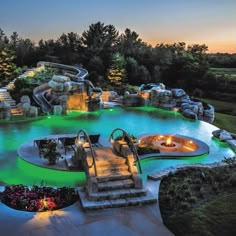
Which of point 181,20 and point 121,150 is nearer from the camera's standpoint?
point 121,150

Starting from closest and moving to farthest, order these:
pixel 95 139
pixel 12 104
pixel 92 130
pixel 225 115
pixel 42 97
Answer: pixel 95 139
pixel 92 130
pixel 12 104
pixel 42 97
pixel 225 115

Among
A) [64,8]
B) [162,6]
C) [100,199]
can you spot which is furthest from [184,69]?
[100,199]

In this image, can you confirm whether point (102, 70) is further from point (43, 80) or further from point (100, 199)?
point (100, 199)

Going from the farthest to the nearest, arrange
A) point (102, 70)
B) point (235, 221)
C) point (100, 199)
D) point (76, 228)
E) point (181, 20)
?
point (102, 70) → point (181, 20) → point (100, 199) → point (235, 221) → point (76, 228)

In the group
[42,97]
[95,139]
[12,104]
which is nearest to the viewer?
[95,139]

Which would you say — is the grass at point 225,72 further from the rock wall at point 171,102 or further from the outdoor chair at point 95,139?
the outdoor chair at point 95,139

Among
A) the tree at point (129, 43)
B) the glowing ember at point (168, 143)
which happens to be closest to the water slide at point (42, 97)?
the glowing ember at point (168, 143)

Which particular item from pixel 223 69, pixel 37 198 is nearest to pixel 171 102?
pixel 37 198

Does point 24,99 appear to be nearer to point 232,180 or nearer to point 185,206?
point 232,180
